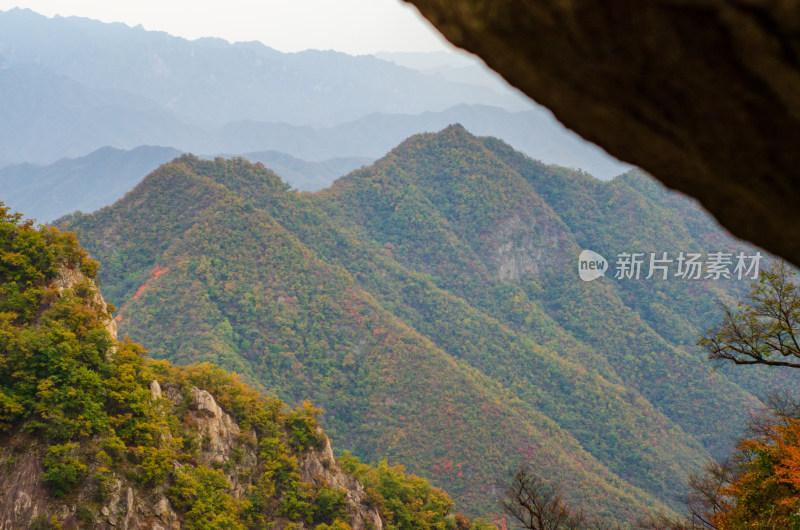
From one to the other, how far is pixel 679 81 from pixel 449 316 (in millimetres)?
49869

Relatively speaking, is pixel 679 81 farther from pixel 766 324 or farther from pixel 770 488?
pixel 770 488

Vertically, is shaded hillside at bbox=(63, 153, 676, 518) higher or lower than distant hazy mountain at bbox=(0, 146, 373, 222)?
higher

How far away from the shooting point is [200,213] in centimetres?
4462

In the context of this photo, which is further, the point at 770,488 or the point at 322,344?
the point at 322,344

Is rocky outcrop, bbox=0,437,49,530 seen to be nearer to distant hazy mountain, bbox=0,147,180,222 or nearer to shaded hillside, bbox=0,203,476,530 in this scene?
shaded hillside, bbox=0,203,476,530

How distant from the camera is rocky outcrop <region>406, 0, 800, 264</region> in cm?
101

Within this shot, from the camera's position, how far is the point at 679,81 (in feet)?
3.83

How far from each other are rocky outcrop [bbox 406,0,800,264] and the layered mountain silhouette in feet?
111

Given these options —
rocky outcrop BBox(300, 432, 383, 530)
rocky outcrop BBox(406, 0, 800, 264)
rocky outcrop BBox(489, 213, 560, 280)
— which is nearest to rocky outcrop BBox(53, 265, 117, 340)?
rocky outcrop BBox(300, 432, 383, 530)

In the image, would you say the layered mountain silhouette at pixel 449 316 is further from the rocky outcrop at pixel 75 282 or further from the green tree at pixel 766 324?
the green tree at pixel 766 324

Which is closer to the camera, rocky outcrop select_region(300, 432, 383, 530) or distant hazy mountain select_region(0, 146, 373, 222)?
rocky outcrop select_region(300, 432, 383, 530)

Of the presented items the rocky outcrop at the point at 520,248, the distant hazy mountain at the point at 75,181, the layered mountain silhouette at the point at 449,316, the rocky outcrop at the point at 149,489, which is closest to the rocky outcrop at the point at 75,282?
the rocky outcrop at the point at 149,489

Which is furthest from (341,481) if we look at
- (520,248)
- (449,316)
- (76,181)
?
(76,181)

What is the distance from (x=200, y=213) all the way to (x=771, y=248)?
155 ft
